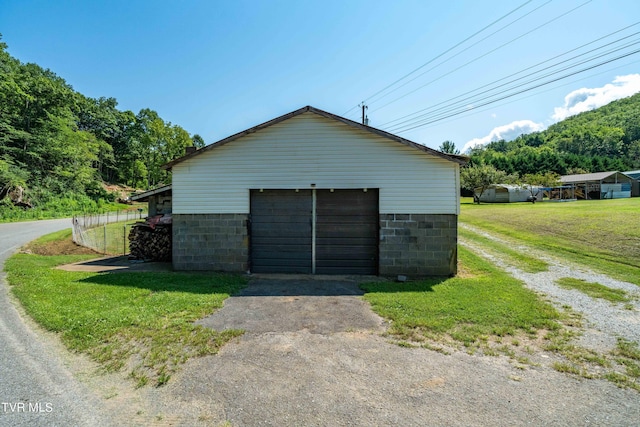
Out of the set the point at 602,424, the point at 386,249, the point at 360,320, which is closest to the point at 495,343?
the point at 602,424

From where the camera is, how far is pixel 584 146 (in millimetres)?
89875

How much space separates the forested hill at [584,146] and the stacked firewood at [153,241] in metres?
67.0

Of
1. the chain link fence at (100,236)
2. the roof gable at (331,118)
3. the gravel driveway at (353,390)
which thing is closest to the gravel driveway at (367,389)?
the gravel driveway at (353,390)

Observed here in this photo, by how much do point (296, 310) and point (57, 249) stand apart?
489 inches

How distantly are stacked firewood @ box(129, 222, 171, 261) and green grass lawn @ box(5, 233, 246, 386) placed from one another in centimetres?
229

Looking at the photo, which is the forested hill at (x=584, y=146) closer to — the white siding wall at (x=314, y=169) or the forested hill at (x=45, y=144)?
the white siding wall at (x=314, y=169)

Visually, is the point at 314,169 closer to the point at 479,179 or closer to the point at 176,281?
the point at 176,281

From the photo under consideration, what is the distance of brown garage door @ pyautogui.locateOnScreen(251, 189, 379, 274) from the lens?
8.84m

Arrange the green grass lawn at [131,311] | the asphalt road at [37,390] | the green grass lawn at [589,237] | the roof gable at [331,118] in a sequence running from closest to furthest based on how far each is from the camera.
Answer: the asphalt road at [37,390], the green grass lawn at [131,311], the roof gable at [331,118], the green grass lawn at [589,237]

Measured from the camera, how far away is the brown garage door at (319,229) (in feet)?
29.0

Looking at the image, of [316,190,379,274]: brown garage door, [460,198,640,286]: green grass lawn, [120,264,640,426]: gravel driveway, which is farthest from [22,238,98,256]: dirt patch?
[460,198,640,286]: green grass lawn

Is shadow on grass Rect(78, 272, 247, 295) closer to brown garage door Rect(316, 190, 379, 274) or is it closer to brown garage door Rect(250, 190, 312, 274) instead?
brown garage door Rect(250, 190, 312, 274)

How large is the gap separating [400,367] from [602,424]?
71.6 inches

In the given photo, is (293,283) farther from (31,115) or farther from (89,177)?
(31,115)
